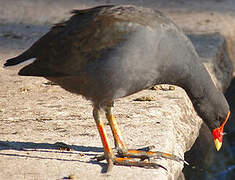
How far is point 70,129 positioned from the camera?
Result: 4785mm

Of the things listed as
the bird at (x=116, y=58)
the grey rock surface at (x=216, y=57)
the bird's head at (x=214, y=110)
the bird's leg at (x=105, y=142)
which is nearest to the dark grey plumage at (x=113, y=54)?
the bird at (x=116, y=58)

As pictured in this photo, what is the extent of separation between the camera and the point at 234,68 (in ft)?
25.6

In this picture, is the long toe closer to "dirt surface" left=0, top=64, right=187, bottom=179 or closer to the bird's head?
"dirt surface" left=0, top=64, right=187, bottom=179

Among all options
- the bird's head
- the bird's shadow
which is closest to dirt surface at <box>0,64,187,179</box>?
the bird's shadow

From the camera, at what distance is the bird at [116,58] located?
3.87 meters

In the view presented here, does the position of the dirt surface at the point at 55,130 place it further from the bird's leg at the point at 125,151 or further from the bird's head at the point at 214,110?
the bird's head at the point at 214,110

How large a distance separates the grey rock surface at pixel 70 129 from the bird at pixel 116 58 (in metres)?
0.23

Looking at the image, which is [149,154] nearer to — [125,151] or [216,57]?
[125,151]

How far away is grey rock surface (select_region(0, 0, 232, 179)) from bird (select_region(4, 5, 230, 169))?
0.23 m

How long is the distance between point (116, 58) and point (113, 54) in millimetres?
40

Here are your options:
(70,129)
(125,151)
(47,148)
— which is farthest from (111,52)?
(70,129)

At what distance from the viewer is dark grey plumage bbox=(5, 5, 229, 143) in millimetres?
3863

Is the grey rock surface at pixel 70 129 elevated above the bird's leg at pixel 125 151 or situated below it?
below

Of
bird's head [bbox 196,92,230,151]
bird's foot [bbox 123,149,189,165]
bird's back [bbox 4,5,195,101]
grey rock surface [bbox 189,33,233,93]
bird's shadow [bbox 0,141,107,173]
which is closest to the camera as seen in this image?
bird's back [bbox 4,5,195,101]
